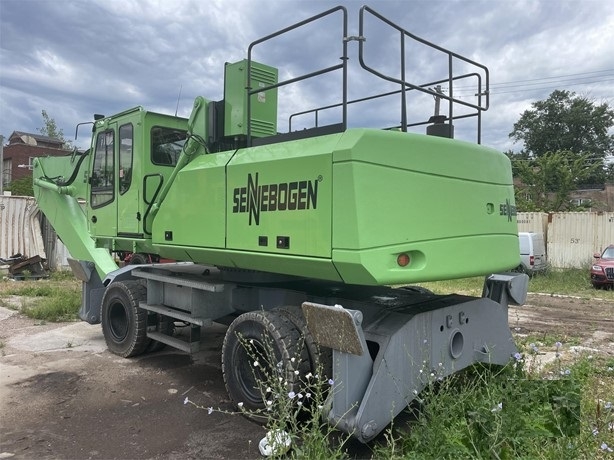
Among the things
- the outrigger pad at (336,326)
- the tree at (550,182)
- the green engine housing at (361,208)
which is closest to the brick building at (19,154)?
the tree at (550,182)

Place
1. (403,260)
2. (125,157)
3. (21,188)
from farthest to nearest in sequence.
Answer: (21,188) → (125,157) → (403,260)

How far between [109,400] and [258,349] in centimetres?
174

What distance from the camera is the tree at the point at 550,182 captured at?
984 inches

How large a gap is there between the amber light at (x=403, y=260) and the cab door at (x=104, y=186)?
4.05 m

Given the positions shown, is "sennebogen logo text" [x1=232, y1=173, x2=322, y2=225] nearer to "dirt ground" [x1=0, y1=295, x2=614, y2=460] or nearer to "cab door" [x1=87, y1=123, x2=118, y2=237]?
"dirt ground" [x1=0, y1=295, x2=614, y2=460]

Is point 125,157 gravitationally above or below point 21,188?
below

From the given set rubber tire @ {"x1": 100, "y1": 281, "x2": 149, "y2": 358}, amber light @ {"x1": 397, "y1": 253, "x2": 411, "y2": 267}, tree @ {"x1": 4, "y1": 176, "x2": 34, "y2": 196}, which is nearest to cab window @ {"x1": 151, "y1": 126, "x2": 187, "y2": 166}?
rubber tire @ {"x1": 100, "y1": 281, "x2": 149, "y2": 358}

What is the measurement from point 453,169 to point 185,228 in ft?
8.51

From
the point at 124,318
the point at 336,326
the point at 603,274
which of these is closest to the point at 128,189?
the point at 124,318

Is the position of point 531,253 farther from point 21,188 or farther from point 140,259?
point 21,188

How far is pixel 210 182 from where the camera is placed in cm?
460

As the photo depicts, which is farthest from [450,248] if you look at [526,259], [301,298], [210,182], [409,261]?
[526,259]

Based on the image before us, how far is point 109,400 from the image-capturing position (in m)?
4.86

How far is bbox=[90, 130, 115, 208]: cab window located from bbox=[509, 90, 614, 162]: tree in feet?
164
